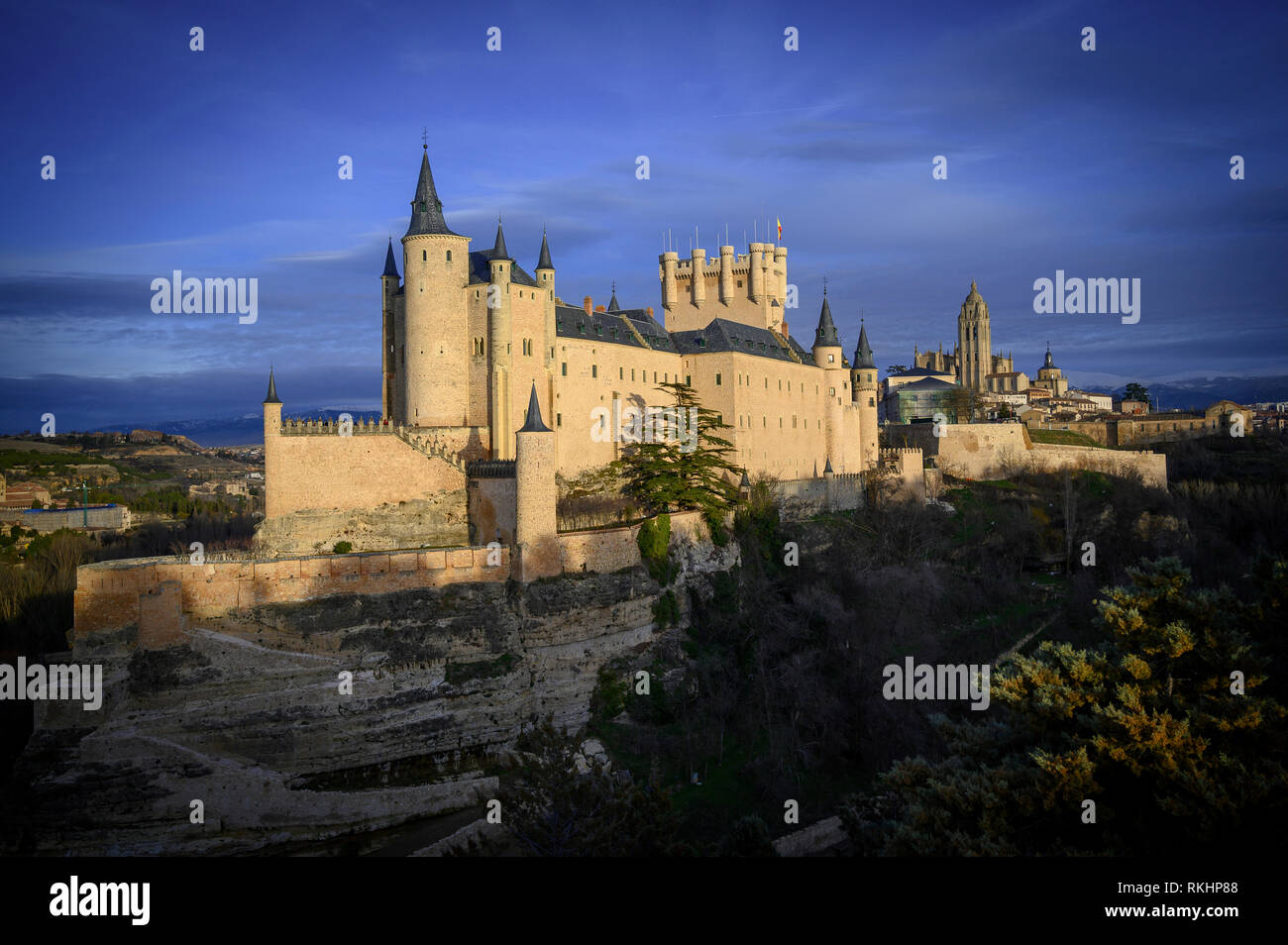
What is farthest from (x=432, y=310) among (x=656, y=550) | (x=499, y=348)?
(x=656, y=550)

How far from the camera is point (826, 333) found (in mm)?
59938

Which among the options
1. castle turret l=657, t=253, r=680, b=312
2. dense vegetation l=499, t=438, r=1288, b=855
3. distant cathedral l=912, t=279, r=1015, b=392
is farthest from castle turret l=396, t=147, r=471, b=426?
distant cathedral l=912, t=279, r=1015, b=392

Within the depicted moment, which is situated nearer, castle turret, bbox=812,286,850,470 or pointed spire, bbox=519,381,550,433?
pointed spire, bbox=519,381,550,433

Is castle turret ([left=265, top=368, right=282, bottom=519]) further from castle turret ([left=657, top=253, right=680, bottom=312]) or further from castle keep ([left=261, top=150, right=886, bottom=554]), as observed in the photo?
castle turret ([left=657, top=253, right=680, bottom=312])

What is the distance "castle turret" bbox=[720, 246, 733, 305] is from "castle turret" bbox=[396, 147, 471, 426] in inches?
912

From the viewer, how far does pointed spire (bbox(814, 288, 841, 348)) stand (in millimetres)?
59562

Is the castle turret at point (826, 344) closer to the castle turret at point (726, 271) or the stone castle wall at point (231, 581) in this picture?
the castle turret at point (726, 271)

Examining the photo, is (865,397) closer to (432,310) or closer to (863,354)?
(863,354)

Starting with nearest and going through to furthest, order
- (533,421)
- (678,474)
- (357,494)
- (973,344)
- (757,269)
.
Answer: (533,421) < (357,494) < (678,474) < (757,269) < (973,344)

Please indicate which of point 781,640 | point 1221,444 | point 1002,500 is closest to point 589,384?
point 781,640

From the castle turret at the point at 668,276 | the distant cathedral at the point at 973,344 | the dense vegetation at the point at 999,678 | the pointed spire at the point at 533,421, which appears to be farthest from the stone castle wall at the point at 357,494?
the distant cathedral at the point at 973,344

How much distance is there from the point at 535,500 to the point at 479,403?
7.82 metres

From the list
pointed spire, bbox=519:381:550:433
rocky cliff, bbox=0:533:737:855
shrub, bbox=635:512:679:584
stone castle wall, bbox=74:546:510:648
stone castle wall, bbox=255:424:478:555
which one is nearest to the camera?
rocky cliff, bbox=0:533:737:855
